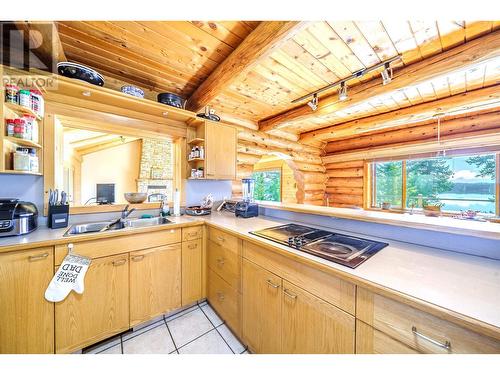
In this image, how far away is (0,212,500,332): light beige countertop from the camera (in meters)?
0.62

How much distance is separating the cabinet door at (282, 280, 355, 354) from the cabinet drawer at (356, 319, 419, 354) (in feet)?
0.09

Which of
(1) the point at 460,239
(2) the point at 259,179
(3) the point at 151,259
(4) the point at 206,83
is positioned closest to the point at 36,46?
(4) the point at 206,83

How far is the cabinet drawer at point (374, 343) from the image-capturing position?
2.28 feet

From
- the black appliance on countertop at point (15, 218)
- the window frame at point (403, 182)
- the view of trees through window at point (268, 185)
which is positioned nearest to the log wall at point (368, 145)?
the window frame at point (403, 182)

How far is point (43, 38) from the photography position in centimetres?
131

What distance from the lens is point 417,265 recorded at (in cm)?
89

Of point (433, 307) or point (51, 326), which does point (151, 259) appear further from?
point (433, 307)

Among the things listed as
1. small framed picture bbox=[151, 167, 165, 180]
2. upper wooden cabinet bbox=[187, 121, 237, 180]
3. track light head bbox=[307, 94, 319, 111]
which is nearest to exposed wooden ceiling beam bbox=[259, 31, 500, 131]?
track light head bbox=[307, 94, 319, 111]

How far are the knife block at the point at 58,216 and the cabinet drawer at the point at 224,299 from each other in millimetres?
1339

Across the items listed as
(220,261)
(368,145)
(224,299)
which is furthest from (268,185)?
(224,299)

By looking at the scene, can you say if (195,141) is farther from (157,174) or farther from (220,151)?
(157,174)

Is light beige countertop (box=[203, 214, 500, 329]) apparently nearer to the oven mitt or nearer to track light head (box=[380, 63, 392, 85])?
the oven mitt

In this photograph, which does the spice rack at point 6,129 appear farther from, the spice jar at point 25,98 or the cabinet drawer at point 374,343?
the cabinet drawer at point 374,343

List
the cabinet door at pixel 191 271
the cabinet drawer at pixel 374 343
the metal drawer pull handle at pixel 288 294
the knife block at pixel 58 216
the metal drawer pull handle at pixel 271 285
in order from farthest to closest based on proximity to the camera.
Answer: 1. the cabinet door at pixel 191 271
2. the knife block at pixel 58 216
3. the metal drawer pull handle at pixel 271 285
4. the metal drawer pull handle at pixel 288 294
5. the cabinet drawer at pixel 374 343
